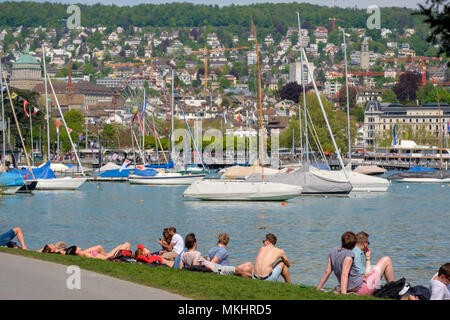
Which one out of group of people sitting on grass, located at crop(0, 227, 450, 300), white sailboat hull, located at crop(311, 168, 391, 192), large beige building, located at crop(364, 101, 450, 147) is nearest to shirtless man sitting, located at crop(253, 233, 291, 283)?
group of people sitting on grass, located at crop(0, 227, 450, 300)

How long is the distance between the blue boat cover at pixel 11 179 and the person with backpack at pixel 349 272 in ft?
130

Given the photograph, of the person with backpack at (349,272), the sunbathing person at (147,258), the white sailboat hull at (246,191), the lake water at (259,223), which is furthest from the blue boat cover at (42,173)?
the person with backpack at (349,272)

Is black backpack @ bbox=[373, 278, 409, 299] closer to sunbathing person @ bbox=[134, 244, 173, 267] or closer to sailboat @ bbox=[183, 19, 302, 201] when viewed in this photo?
sunbathing person @ bbox=[134, 244, 173, 267]

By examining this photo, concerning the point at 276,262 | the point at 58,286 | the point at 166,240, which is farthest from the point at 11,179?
the point at 58,286

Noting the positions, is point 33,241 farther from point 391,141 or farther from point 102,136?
point 102,136

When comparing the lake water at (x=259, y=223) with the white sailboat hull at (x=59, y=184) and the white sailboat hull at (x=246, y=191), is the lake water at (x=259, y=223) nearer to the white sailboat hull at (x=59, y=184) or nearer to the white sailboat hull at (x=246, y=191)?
Answer: the white sailboat hull at (x=246, y=191)

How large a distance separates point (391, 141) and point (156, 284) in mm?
131273

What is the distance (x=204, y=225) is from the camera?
→ 37.1 m

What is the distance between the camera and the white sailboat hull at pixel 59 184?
193 feet

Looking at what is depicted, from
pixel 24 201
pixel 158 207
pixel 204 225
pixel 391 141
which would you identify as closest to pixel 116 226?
pixel 204 225

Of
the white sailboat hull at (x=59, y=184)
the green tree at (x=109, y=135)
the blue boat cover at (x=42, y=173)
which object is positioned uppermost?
the blue boat cover at (x=42, y=173)

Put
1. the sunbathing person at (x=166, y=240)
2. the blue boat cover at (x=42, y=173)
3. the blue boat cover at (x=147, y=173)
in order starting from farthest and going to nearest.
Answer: the blue boat cover at (x=147, y=173)
the blue boat cover at (x=42, y=173)
the sunbathing person at (x=166, y=240)

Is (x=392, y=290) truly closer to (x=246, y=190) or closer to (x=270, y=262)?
(x=270, y=262)

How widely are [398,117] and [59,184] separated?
439ft
